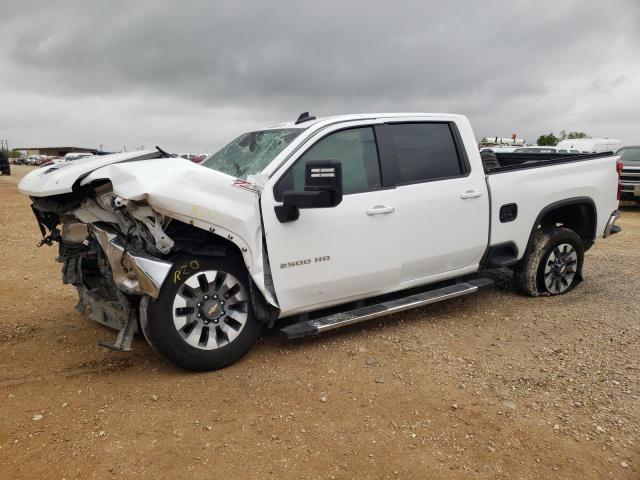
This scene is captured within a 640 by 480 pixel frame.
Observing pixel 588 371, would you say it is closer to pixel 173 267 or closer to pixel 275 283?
pixel 275 283

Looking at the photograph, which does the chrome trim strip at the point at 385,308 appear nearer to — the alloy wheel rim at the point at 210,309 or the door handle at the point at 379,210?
the alloy wheel rim at the point at 210,309

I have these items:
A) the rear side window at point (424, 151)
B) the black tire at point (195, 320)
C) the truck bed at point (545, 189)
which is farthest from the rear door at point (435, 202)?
the black tire at point (195, 320)

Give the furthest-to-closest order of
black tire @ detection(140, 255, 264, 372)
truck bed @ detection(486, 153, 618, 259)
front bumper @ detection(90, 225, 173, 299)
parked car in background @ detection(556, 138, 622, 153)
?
Answer: 1. parked car in background @ detection(556, 138, 622, 153)
2. truck bed @ detection(486, 153, 618, 259)
3. black tire @ detection(140, 255, 264, 372)
4. front bumper @ detection(90, 225, 173, 299)

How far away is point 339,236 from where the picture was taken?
3.92 m

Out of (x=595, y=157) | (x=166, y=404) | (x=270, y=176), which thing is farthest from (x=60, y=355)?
(x=595, y=157)

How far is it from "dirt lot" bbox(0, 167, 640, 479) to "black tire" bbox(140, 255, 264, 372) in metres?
0.16

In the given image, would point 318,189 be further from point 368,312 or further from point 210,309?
point 368,312

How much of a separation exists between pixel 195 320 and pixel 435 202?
2203 mm

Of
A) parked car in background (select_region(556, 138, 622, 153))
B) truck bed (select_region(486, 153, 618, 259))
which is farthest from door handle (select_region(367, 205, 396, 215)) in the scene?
parked car in background (select_region(556, 138, 622, 153))

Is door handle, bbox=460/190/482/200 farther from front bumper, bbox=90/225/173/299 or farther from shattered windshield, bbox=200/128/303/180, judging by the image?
front bumper, bbox=90/225/173/299

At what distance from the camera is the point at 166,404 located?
10.9 feet

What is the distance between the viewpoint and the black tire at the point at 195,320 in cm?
347

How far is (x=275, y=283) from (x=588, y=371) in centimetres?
236

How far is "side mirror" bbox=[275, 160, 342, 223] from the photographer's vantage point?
3.23 meters
